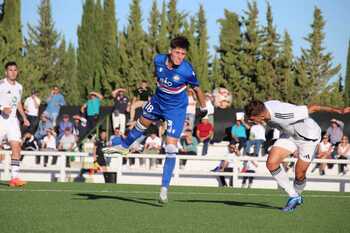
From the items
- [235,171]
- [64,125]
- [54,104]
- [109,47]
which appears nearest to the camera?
A: [235,171]

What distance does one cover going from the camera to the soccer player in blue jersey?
42.3 ft

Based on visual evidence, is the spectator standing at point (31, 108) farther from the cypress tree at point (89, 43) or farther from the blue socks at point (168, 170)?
the cypress tree at point (89, 43)

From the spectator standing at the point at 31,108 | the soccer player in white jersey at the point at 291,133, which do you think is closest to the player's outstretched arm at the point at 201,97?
the soccer player in white jersey at the point at 291,133

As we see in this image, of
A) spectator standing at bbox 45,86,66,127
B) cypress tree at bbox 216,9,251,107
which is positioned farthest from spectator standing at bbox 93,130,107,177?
cypress tree at bbox 216,9,251,107

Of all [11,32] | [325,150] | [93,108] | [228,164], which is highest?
[11,32]

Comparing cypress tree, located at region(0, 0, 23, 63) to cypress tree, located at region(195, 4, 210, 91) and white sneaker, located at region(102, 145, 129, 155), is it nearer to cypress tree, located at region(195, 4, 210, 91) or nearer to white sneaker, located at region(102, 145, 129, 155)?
cypress tree, located at region(195, 4, 210, 91)

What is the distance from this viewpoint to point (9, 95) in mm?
16188

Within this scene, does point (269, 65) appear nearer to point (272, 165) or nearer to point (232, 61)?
point (232, 61)

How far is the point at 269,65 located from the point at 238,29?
4558 millimetres

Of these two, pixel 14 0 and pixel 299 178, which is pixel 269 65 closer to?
pixel 14 0

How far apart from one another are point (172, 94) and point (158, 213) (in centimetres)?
233

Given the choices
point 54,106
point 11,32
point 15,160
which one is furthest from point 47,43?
point 15,160

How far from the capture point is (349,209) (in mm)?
13211

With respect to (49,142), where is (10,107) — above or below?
above
